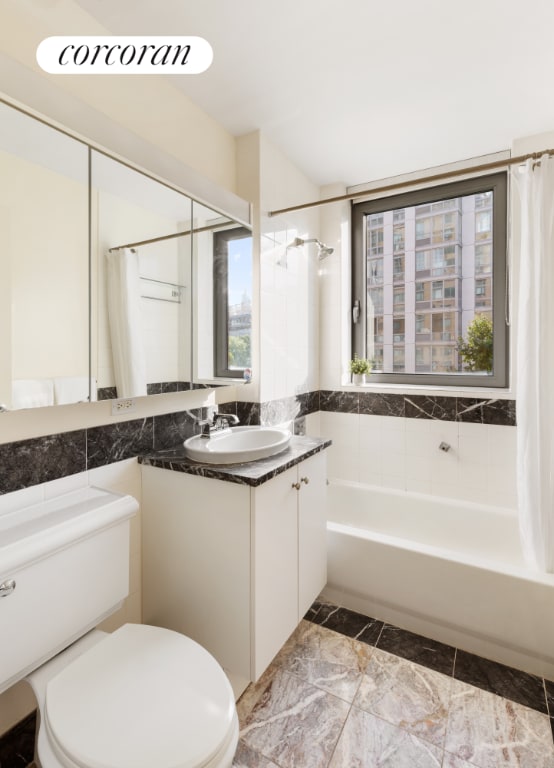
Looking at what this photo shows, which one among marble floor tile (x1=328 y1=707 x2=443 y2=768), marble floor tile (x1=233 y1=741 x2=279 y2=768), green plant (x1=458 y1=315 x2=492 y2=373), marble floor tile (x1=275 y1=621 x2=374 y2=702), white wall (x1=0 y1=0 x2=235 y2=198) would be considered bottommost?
marble floor tile (x1=233 y1=741 x2=279 y2=768)

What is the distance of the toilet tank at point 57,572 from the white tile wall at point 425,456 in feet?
5.63

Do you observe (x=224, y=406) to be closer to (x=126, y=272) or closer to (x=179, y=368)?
(x=179, y=368)

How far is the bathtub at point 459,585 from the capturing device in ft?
5.34

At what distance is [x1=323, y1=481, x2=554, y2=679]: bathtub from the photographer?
1.63 metres

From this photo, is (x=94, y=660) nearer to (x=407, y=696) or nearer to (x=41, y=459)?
(x=41, y=459)

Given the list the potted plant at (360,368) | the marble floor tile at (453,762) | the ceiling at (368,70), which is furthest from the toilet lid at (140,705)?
the ceiling at (368,70)

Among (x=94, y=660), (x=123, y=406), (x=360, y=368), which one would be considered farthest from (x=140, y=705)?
(x=360, y=368)

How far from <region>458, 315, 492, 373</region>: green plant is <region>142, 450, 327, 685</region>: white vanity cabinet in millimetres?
1434

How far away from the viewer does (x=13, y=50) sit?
1.24 meters

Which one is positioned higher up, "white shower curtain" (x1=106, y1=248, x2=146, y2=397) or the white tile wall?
"white shower curtain" (x1=106, y1=248, x2=146, y2=397)

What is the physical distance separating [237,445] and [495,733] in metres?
Result: 1.41

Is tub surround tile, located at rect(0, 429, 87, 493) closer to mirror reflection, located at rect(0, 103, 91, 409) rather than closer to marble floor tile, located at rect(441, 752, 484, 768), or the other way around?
mirror reflection, located at rect(0, 103, 91, 409)

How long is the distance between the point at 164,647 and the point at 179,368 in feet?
3.31

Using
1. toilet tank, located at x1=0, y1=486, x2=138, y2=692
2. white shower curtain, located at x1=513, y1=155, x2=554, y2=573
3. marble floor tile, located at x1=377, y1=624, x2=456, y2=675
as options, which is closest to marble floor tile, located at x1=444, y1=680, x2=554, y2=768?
marble floor tile, located at x1=377, y1=624, x2=456, y2=675
